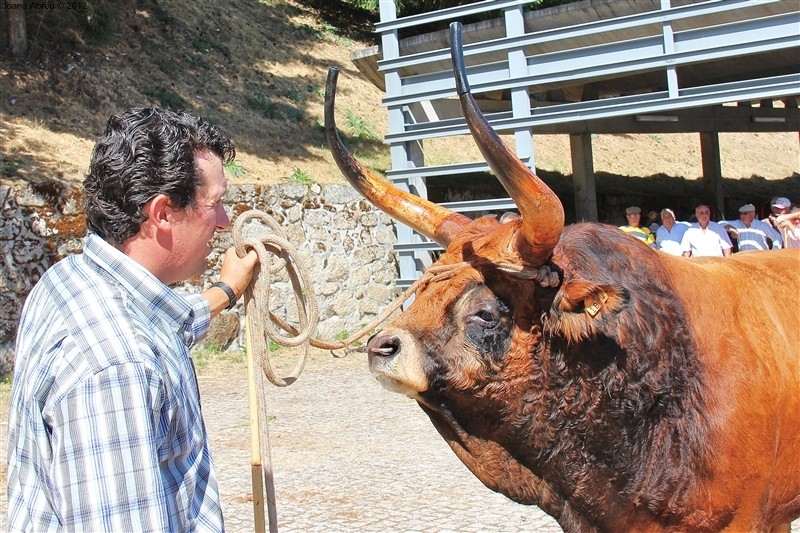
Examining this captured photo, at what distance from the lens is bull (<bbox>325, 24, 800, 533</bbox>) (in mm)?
2662

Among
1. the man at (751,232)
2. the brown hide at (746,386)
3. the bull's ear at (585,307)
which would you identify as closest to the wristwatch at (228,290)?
the bull's ear at (585,307)

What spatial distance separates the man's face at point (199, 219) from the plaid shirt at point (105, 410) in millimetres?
137

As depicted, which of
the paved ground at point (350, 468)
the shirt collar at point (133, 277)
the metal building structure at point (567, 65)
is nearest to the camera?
the shirt collar at point (133, 277)

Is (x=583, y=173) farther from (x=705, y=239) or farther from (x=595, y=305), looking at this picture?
(x=595, y=305)

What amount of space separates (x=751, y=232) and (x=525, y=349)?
8.98 m

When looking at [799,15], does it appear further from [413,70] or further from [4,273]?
[4,273]

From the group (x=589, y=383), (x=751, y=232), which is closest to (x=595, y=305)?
(x=589, y=383)

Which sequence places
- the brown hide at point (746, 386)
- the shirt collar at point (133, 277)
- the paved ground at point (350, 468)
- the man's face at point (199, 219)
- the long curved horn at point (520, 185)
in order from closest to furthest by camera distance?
1. the shirt collar at point (133, 277)
2. the man's face at point (199, 219)
3. the long curved horn at point (520, 185)
4. the brown hide at point (746, 386)
5. the paved ground at point (350, 468)

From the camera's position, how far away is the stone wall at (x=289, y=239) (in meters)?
9.39

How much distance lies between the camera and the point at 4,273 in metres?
9.31

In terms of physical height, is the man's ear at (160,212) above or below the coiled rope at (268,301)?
above

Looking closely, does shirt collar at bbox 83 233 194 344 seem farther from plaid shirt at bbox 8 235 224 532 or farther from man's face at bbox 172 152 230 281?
man's face at bbox 172 152 230 281

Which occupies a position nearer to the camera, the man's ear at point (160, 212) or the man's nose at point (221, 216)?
the man's ear at point (160, 212)

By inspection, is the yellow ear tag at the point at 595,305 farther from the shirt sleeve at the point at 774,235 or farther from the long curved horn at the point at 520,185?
the shirt sleeve at the point at 774,235
